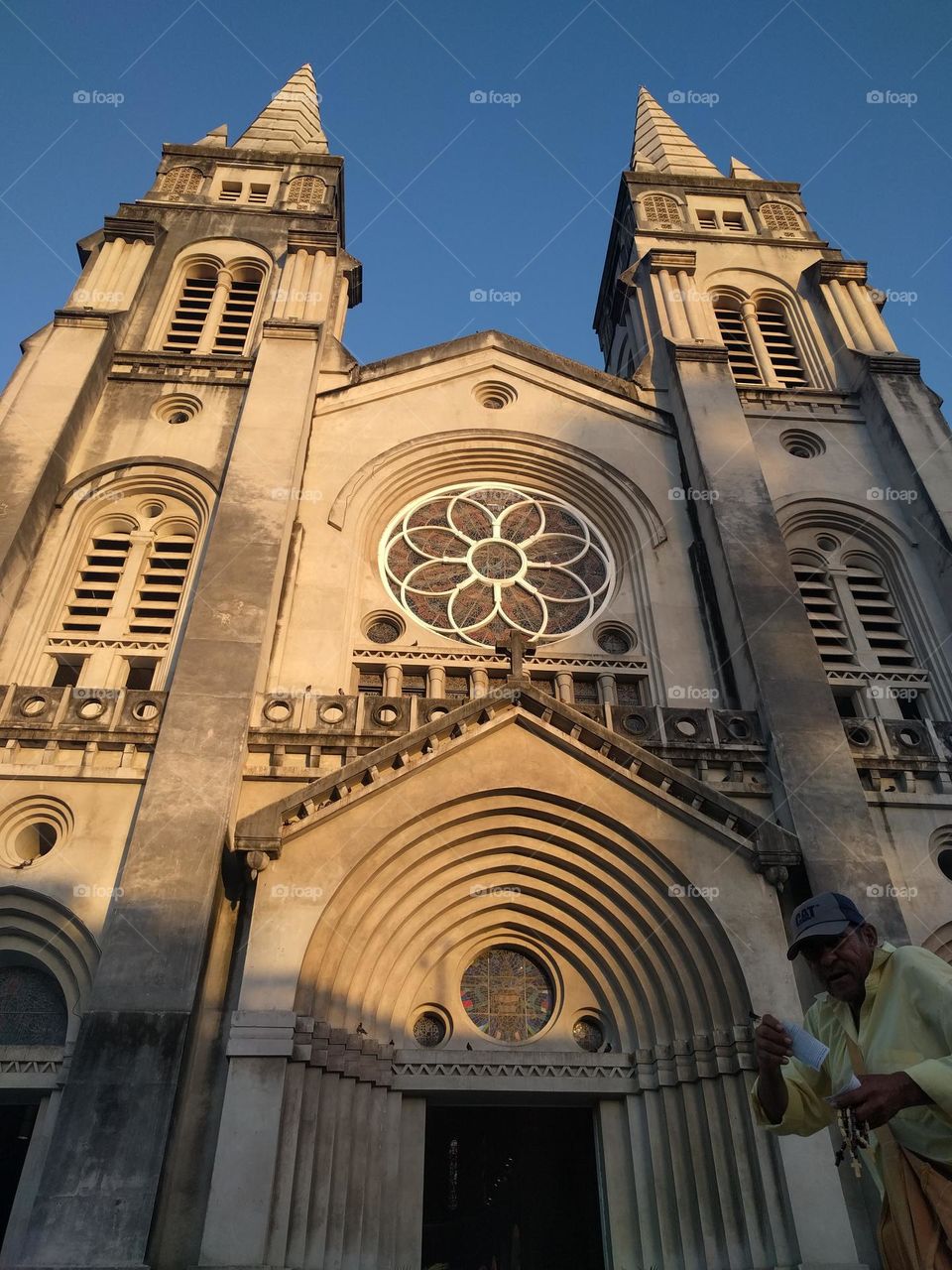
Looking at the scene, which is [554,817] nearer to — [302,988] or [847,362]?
[302,988]

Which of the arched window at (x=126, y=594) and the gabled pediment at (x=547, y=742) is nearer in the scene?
the gabled pediment at (x=547, y=742)

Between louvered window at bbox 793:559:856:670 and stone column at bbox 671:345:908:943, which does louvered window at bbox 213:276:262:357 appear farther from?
louvered window at bbox 793:559:856:670

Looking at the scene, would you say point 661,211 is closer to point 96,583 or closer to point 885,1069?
point 96,583

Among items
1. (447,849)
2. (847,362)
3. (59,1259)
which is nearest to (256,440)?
(447,849)

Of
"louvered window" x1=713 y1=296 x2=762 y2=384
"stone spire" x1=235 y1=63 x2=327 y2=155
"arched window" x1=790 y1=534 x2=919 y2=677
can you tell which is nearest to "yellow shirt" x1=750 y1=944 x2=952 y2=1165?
"arched window" x1=790 y1=534 x2=919 y2=677

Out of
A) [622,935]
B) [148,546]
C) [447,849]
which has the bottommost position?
[622,935]

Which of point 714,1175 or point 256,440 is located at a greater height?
point 256,440

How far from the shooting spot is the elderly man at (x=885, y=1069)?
2764 millimetres

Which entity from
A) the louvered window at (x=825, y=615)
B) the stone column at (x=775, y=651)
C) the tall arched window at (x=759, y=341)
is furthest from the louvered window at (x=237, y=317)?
the louvered window at (x=825, y=615)

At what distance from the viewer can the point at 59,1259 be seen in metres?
7.77

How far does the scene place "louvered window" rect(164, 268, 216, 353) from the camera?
20031 mm

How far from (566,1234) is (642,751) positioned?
20.2ft

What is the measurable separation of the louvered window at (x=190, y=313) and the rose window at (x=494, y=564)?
22.5ft

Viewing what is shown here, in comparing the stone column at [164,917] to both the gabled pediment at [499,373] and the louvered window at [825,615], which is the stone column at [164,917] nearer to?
the gabled pediment at [499,373]
